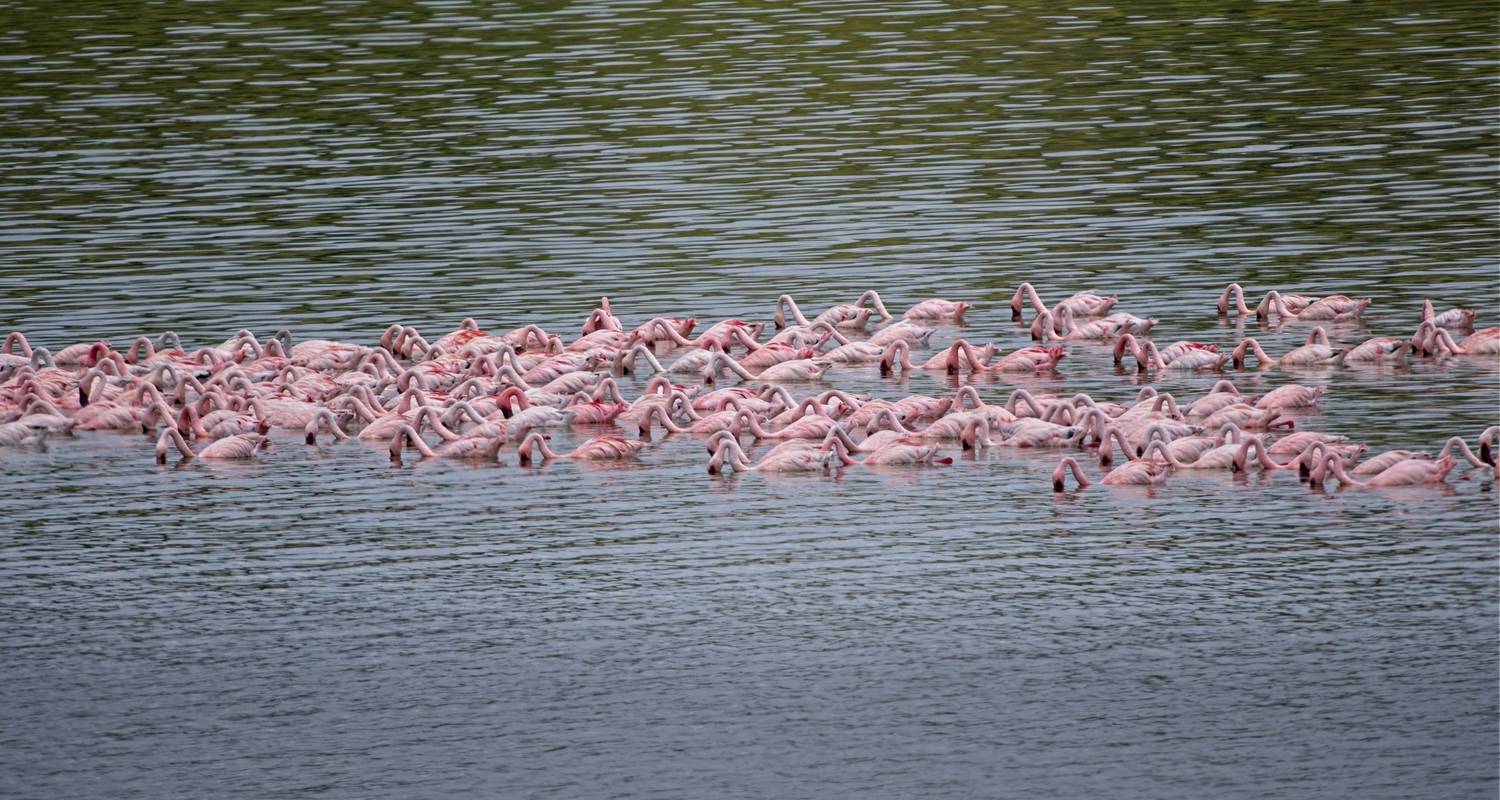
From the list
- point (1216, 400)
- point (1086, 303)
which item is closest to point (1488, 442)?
point (1216, 400)

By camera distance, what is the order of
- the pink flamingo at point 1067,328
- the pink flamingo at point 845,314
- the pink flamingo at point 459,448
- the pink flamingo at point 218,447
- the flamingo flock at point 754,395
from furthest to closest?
the pink flamingo at point 845,314, the pink flamingo at point 1067,328, the pink flamingo at point 218,447, the pink flamingo at point 459,448, the flamingo flock at point 754,395

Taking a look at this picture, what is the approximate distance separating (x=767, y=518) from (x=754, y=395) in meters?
6.12

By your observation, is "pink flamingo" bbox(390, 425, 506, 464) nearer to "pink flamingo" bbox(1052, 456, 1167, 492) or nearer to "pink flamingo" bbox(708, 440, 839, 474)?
"pink flamingo" bbox(708, 440, 839, 474)

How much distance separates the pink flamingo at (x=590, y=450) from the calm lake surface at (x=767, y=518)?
510 millimetres

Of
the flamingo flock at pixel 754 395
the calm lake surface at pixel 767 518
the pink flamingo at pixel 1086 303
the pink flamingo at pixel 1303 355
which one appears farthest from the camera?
the pink flamingo at pixel 1086 303

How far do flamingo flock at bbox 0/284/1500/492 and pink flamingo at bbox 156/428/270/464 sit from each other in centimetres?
3

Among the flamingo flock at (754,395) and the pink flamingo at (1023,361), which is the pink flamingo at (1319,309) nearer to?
the flamingo flock at (754,395)

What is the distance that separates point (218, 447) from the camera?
3297cm

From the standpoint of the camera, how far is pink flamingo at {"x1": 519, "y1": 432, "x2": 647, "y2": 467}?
3197cm

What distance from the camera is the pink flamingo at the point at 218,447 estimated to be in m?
32.9

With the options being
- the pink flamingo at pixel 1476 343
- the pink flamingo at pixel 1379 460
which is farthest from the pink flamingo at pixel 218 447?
the pink flamingo at pixel 1476 343

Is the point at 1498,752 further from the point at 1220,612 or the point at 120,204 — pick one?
the point at 120,204

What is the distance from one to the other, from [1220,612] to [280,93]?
51332mm

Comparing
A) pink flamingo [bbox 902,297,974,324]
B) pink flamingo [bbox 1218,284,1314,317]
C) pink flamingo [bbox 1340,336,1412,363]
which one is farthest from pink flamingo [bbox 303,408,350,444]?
pink flamingo [bbox 1340,336,1412,363]
